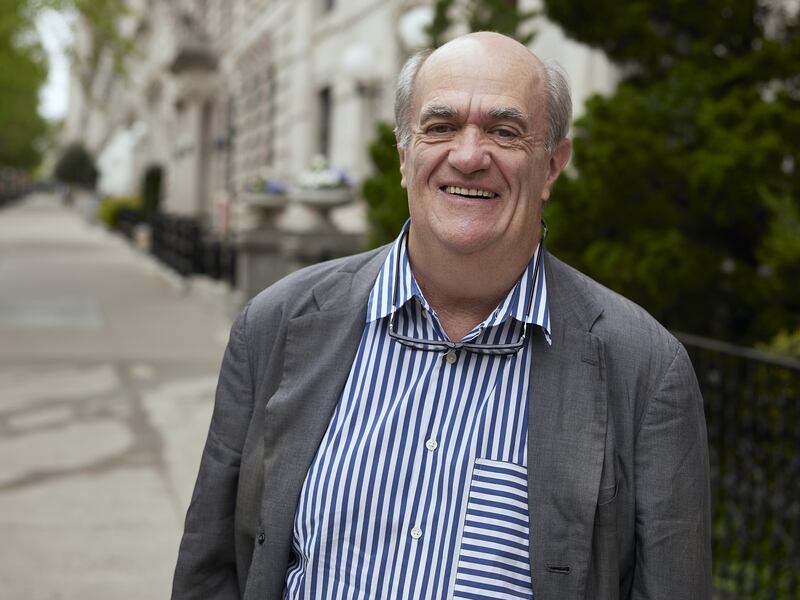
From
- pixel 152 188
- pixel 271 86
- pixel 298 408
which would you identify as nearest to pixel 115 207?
pixel 152 188

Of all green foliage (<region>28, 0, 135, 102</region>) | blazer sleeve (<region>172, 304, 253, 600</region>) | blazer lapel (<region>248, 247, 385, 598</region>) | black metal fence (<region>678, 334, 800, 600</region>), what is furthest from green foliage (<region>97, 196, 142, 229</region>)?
blazer lapel (<region>248, 247, 385, 598</region>)

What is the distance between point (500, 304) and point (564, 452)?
31 centimetres

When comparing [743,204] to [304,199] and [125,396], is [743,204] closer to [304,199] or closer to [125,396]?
[125,396]

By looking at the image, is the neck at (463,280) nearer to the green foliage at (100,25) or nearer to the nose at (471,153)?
the nose at (471,153)

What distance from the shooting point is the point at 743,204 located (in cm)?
531

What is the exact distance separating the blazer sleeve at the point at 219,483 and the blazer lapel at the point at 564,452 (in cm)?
59

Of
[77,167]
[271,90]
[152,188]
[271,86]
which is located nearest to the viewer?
[271,86]

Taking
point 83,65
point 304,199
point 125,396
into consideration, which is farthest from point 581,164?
point 83,65

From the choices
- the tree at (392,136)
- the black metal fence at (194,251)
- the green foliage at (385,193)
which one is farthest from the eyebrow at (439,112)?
the black metal fence at (194,251)

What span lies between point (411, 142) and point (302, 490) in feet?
2.28

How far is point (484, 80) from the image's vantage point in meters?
2.03

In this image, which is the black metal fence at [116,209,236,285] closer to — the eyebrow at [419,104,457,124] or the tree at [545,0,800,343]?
the tree at [545,0,800,343]

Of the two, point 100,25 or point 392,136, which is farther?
point 100,25

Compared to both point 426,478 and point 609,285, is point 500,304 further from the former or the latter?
point 609,285
